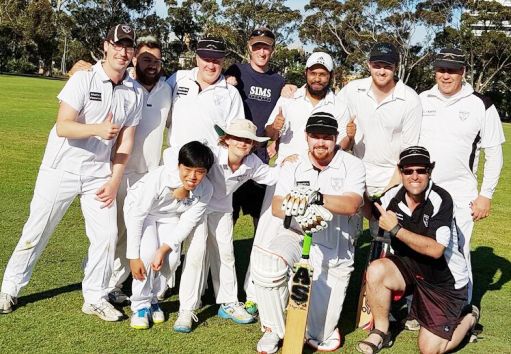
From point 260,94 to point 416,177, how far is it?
1.85 m

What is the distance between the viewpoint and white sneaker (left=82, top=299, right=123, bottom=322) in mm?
4762

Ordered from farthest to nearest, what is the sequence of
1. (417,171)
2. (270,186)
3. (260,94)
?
1. (260,94)
2. (270,186)
3. (417,171)

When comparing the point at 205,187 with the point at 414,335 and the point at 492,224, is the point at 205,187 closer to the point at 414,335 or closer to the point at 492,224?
the point at 414,335

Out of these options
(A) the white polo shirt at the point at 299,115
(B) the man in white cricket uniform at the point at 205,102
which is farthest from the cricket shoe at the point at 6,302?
(A) the white polo shirt at the point at 299,115

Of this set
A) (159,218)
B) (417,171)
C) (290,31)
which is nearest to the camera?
(417,171)

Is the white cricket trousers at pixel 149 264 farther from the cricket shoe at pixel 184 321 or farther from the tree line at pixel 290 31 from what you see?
the tree line at pixel 290 31

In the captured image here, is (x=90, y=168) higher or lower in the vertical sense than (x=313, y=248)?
higher

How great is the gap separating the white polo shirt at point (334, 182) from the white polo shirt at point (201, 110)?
751 mm

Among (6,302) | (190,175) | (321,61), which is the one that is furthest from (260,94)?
(6,302)

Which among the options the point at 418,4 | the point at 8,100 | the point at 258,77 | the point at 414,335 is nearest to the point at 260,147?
the point at 258,77

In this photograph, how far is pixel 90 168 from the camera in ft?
15.6

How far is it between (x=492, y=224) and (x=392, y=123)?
522 centimetres

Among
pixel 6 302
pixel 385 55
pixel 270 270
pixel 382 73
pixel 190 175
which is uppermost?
pixel 385 55

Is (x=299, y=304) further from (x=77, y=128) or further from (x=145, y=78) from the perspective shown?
(x=145, y=78)
